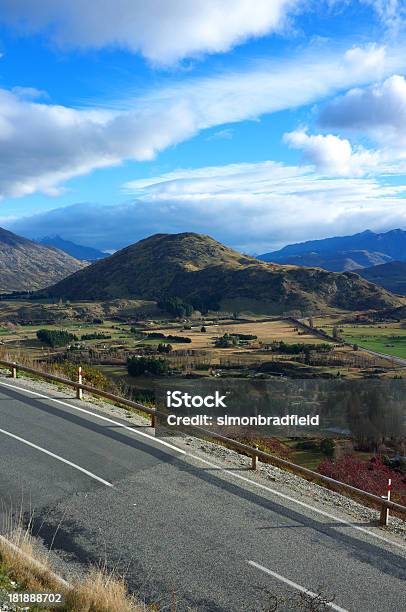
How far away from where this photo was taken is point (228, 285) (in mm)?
157750

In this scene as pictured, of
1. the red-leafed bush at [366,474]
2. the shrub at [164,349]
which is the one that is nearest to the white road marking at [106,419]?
the red-leafed bush at [366,474]

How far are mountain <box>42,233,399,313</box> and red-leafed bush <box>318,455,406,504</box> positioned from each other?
10990 centimetres

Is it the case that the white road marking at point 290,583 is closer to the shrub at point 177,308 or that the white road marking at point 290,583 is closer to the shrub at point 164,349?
the shrub at point 164,349

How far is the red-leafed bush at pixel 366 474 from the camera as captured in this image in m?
19.6

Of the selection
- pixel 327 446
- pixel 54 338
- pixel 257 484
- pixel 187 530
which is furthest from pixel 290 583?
pixel 54 338

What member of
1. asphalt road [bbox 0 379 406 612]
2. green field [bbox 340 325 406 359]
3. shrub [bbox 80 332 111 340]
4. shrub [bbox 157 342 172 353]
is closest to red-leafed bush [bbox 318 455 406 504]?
asphalt road [bbox 0 379 406 612]

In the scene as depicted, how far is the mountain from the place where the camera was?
467 ft

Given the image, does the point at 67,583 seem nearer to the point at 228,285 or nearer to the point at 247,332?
the point at 247,332

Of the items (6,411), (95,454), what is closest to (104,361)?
(6,411)

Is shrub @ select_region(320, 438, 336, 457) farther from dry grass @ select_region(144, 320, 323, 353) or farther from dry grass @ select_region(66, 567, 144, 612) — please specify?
dry grass @ select_region(144, 320, 323, 353)

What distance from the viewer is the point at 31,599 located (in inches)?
244

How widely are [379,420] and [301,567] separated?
1028 inches

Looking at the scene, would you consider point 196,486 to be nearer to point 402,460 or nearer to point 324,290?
point 402,460

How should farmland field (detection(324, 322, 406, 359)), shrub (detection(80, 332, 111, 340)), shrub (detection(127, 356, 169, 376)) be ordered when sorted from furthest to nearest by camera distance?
shrub (detection(80, 332, 111, 340)) → farmland field (detection(324, 322, 406, 359)) → shrub (detection(127, 356, 169, 376))
